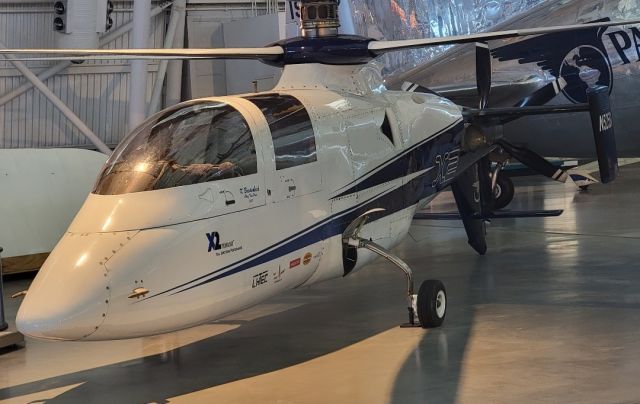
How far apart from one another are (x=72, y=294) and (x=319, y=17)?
4.26 meters

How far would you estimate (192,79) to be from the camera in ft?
82.3

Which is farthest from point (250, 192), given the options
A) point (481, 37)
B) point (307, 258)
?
point (481, 37)

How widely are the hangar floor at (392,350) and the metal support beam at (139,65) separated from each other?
1077cm

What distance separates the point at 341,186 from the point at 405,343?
4.66 ft

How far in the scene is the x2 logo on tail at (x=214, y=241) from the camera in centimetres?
693

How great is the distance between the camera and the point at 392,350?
7758 millimetres

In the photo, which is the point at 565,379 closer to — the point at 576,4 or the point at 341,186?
the point at 341,186

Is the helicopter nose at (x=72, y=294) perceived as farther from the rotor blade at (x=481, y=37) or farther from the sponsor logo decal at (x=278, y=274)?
the rotor blade at (x=481, y=37)

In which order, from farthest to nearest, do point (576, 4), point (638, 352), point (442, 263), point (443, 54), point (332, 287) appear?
point (443, 54), point (576, 4), point (442, 263), point (332, 287), point (638, 352)

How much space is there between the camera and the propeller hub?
31.0ft

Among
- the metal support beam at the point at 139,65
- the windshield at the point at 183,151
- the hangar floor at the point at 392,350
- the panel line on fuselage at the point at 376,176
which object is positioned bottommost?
the hangar floor at the point at 392,350

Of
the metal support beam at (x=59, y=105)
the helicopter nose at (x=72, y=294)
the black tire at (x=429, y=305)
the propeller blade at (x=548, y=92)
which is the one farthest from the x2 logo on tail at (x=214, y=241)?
the metal support beam at (x=59, y=105)

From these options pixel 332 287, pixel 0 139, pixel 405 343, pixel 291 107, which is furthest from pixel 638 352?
pixel 0 139

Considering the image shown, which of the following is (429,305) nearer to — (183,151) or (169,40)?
(183,151)
